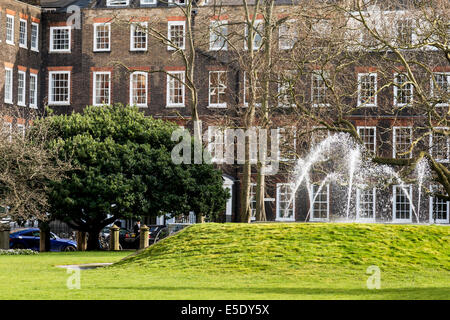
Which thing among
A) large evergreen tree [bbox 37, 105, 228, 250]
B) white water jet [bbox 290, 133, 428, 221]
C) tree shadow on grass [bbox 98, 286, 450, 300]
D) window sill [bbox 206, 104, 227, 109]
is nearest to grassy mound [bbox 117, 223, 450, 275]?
tree shadow on grass [bbox 98, 286, 450, 300]

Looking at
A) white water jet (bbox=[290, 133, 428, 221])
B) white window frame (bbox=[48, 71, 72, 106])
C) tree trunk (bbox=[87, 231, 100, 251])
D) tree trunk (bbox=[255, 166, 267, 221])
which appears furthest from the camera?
white window frame (bbox=[48, 71, 72, 106])

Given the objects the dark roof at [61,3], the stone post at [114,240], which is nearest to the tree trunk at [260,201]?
the stone post at [114,240]

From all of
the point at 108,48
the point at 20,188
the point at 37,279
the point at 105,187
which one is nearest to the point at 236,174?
the point at 108,48

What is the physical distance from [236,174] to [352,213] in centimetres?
741

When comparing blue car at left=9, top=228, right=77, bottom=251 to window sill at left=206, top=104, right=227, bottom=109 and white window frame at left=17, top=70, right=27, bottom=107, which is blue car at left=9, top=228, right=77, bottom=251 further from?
window sill at left=206, top=104, right=227, bottom=109

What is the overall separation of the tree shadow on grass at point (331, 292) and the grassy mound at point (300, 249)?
343cm

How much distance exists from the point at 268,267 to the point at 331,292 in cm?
491

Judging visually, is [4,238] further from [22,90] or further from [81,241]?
[22,90]

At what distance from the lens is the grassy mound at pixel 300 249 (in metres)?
24.3

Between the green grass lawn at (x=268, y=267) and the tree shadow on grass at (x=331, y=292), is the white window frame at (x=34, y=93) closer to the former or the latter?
the green grass lawn at (x=268, y=267)

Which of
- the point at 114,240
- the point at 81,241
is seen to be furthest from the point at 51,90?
the point at 114,240

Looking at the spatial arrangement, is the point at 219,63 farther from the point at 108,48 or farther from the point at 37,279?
the point at 37,279

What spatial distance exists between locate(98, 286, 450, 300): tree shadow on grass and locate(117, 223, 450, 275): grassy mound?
3430mm

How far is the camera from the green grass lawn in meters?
19.5
